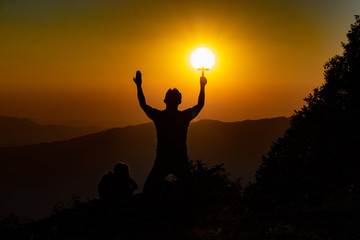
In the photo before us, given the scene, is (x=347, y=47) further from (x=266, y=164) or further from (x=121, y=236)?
(x=121, y=236)

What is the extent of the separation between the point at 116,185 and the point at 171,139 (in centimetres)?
171

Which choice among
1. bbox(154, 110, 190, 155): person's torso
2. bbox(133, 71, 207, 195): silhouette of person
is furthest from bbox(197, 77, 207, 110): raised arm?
bbox(154, 110, 190, 155): person's torso

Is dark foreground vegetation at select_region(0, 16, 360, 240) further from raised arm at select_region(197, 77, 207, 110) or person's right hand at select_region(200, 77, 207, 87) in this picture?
person's right hand at select_region(200, 77, 207, 87)

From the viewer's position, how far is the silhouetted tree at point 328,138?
2662 centimetres

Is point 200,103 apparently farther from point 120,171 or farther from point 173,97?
point 120,171

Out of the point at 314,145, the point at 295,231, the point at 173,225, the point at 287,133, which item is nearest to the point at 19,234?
the point at 173,225

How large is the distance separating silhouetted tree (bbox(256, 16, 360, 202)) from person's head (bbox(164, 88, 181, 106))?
17.2m

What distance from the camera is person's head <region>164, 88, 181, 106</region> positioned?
10.8 metres

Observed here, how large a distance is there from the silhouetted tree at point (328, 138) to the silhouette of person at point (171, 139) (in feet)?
55.6

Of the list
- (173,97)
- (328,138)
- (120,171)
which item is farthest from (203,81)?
(328,138)

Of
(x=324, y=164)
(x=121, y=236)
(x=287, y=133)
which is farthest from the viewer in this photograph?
(x=287, y=133)

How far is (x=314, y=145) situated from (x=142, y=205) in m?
20.5

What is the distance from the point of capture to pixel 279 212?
10.6m

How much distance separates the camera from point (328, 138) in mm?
27422
